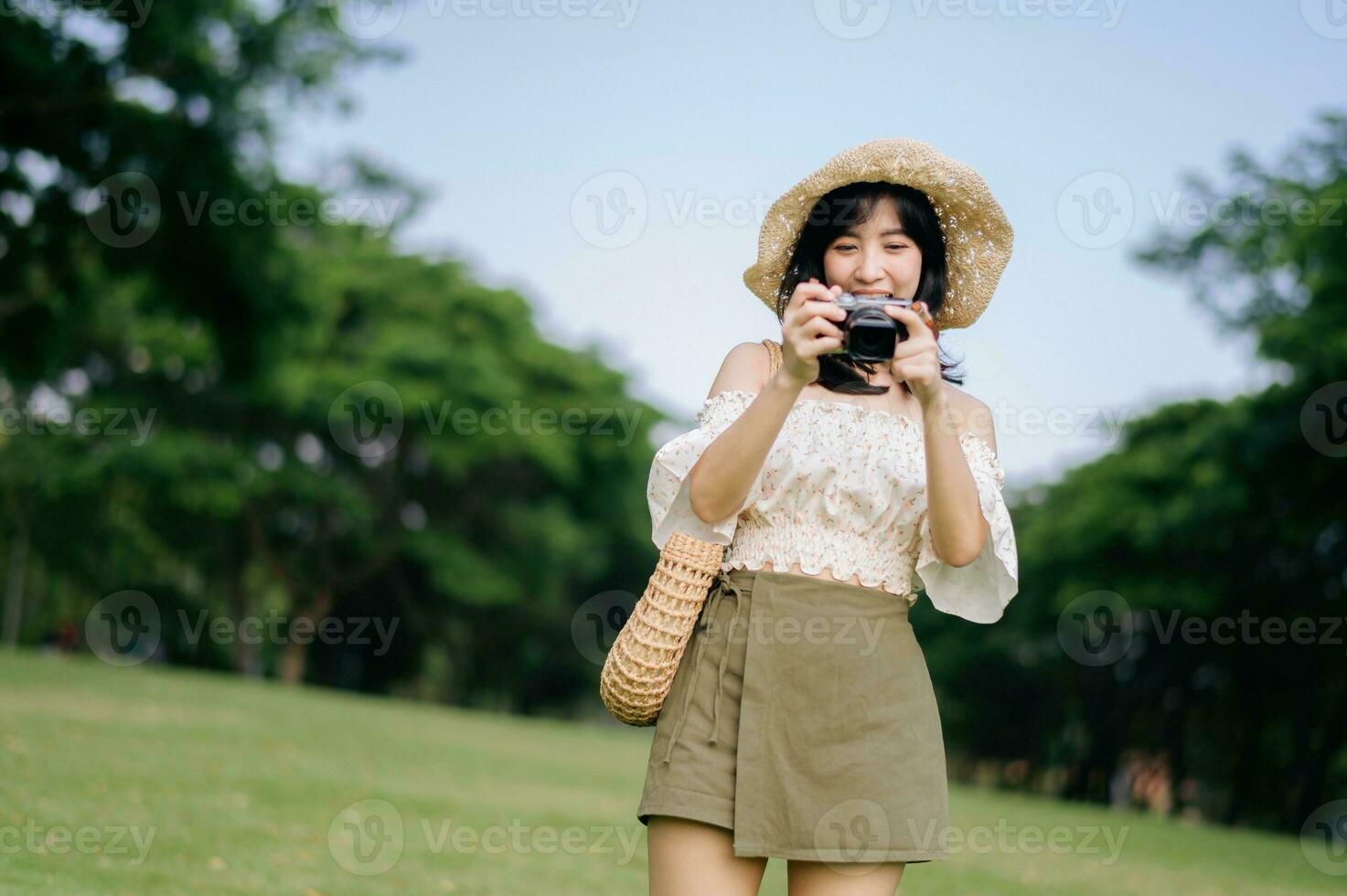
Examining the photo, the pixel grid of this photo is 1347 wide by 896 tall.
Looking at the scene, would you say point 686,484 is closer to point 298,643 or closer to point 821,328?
point 821,328

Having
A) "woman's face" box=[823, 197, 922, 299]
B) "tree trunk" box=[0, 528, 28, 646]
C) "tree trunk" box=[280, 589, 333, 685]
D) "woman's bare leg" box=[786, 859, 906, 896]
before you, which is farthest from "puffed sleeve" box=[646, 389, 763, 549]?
"tree trunk" box=[0, 528, 28, 646]

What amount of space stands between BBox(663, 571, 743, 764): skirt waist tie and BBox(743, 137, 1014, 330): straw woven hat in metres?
0.83

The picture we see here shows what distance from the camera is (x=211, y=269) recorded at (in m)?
15.8

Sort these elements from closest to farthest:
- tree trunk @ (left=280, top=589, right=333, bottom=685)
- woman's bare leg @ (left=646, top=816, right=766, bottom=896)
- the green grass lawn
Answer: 1. woman's bare leg @ (left=646, top=816, right=766, bottom=896)
2. the green grass lawn
3. tree trunk @ (left=280, top=589, right=333, bottom=685)

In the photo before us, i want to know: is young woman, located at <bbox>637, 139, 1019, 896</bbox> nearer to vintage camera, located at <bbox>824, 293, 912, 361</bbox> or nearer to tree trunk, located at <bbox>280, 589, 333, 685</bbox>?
vintage camera, located at <bbox>824, 293, 912, 361</bbox>

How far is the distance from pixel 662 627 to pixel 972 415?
0.88 m

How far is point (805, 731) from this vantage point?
9.93 feet

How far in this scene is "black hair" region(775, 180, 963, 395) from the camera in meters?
3.27

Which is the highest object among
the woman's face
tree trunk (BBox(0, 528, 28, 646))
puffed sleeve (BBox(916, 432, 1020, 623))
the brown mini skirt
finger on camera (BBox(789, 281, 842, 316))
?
the woman's face

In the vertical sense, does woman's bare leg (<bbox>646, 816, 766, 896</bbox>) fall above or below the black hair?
below

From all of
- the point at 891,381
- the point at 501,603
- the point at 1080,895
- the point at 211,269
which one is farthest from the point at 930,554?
the point at 501,603

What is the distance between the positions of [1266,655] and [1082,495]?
24.3 feet

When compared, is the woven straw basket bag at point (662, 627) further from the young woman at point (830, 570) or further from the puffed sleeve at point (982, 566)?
the puffed sleeve at point (982, 566)

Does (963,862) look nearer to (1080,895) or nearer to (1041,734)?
(1080,895)
